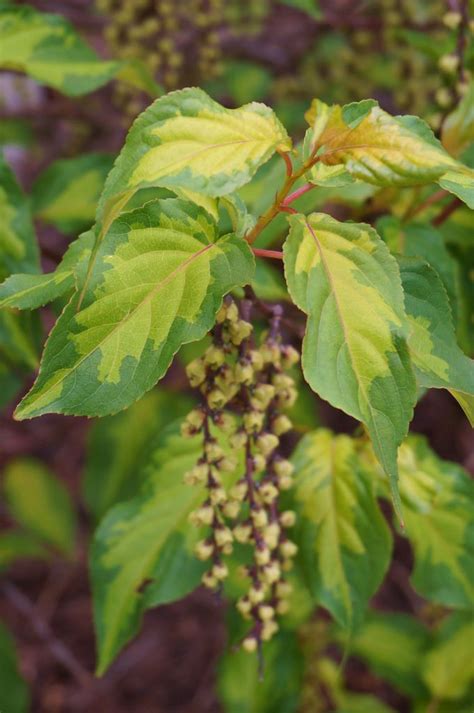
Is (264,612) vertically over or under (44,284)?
under

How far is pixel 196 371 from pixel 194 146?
0.26 m

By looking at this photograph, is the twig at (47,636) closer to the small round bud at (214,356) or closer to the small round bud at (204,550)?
the small round bud at (204,550)

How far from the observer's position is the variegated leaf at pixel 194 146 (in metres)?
0.69

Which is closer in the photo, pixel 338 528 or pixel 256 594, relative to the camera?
pixel 256 594

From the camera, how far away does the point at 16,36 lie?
136cm

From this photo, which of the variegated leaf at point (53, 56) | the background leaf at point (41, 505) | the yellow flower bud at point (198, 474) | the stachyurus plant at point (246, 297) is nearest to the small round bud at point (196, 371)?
the stachyurus plant at point (246, 297)

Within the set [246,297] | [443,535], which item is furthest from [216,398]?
[443,535]

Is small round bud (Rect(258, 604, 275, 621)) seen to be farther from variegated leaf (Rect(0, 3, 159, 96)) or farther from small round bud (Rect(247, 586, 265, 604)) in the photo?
Answer: variegated leaf (Rect(0, 3, 159, 96))

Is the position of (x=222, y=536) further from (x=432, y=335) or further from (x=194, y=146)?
(x=194, y=146)

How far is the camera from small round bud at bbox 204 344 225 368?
842mm

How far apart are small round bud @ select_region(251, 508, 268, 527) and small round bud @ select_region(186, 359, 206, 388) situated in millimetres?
188

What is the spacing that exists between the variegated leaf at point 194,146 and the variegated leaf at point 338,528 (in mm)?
530

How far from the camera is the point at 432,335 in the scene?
0.85 meters

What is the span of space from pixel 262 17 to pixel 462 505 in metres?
1.76
